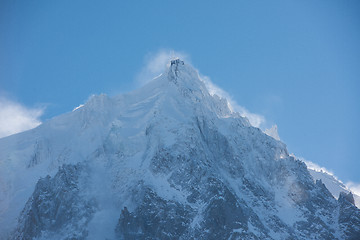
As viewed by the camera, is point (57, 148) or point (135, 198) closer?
point (135, 198)

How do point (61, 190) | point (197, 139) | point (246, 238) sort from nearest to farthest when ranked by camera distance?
point (246, 238)
point (61, 190)
point (197, 139)

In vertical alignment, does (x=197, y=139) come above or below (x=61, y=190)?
above

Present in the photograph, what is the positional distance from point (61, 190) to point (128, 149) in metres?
30.7

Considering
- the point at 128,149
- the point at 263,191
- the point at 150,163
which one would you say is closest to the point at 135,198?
the point at 150,163

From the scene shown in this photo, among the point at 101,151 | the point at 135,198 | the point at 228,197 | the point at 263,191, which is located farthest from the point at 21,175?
the point at 263,191

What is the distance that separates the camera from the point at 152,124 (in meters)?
188

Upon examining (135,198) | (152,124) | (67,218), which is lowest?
(67,218)

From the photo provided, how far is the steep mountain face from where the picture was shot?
158 meters

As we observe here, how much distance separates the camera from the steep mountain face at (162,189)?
158 meters

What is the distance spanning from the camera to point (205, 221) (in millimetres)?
156125

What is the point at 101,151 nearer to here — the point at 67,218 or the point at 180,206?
the point at 67,218

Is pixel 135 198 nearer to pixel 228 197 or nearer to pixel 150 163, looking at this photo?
pixel 150 163

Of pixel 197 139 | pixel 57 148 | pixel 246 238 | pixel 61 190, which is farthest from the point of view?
pixel 57 148

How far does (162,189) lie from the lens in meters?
164
